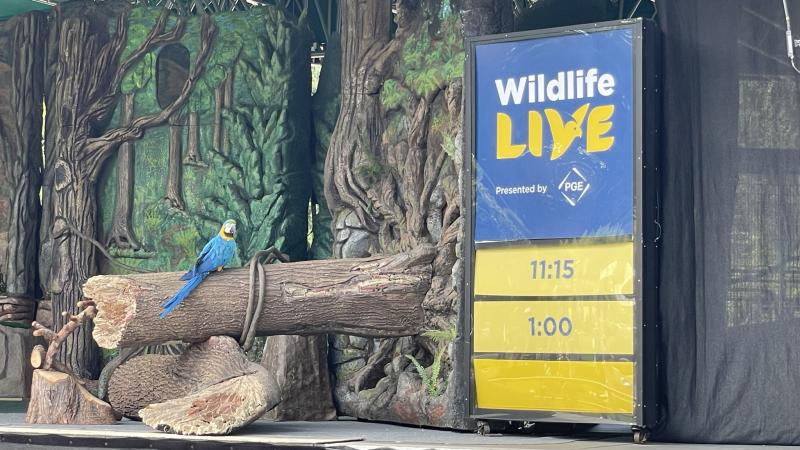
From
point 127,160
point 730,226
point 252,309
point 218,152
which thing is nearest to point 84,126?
point 127,160

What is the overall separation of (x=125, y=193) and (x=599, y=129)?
5.16 m

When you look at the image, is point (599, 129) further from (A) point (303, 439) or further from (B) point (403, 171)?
(A) point (303, 439)

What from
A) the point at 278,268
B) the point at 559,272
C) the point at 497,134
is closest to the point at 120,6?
the point at 278,268

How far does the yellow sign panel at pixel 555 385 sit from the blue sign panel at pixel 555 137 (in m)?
0.79

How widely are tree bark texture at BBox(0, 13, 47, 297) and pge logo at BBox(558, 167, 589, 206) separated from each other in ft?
19.4

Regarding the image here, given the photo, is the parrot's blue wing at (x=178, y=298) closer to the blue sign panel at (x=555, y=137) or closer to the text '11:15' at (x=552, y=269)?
the blue sign panel at (x=555, y=137)

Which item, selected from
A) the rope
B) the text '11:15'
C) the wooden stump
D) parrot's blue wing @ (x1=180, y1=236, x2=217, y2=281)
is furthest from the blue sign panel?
the wooden stump

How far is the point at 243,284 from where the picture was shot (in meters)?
9.55

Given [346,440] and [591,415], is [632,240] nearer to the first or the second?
[591,415]

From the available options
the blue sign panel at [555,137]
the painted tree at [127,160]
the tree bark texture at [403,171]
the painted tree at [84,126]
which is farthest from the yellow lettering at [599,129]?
the painted tree at [127,160]

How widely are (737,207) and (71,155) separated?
6381 mm

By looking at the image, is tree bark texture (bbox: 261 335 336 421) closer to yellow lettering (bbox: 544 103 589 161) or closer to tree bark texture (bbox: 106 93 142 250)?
tree bark texture (bbox: 106 93 142 250)

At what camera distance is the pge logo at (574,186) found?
28.0 ft

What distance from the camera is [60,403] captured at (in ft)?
31.8
